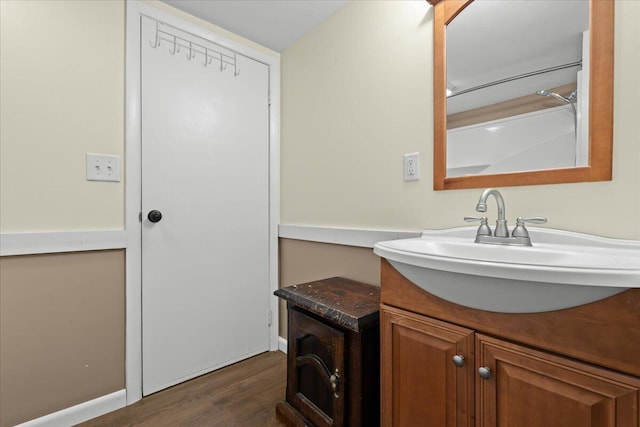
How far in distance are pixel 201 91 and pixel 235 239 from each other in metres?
0.89

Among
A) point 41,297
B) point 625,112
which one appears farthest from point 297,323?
point 625,112

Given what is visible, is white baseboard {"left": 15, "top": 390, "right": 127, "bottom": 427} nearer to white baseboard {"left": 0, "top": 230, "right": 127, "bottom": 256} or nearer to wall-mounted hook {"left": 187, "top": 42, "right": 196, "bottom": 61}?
white baseboard {"left": 0, "top": 230, "right": 127, "bottom": 256}

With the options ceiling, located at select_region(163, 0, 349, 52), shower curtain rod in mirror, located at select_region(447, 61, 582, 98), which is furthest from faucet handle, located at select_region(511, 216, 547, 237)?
ceiling, located at select_region(163, 0, 349, 52)

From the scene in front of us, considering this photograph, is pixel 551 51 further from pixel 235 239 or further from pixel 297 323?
pixel 235 239

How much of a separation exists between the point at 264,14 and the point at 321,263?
1449 mm

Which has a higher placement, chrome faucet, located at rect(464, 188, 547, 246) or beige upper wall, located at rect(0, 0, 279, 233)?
beige upper wall, located at rect(0, 0, 279, 233)

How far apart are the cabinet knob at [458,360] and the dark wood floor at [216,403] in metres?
0.96

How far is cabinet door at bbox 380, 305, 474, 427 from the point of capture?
757 millimetres

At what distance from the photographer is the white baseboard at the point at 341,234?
1369mm

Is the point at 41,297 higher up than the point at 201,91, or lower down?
lower down

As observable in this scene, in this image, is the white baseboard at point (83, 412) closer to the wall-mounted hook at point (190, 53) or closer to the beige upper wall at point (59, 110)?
the beige upper wall at point (59, 110)

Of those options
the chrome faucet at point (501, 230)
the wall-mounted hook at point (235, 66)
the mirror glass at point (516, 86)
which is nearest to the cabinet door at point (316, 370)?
the chrome faucet at point (501, 230)

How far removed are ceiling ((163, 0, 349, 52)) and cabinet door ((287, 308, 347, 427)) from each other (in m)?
1.58

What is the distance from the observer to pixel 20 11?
1196mm
